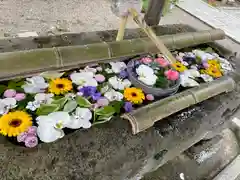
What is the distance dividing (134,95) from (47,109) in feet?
1.21

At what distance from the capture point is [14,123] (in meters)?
0.86

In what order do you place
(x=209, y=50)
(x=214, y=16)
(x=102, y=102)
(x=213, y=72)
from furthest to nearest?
1. (x=214, y=16)
2. (x=209, y=50)
3. (x=213, y=72)
4. (x=102, y=102)

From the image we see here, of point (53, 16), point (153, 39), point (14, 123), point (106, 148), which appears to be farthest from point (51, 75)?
point (53, 16)

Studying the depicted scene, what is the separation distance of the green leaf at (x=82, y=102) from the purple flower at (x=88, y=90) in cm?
4

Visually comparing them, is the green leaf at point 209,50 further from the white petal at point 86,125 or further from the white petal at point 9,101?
the white petal at point 9,101

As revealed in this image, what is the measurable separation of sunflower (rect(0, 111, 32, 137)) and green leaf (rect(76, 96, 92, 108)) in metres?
0.19

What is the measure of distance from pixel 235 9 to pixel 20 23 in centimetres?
373

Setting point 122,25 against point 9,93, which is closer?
point 9,93

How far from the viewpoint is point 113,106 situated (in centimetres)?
105

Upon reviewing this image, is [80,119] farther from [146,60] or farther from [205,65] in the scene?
[205,65]

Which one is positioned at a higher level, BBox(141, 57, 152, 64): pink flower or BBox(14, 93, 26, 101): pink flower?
BBox(14, 93, 26, 101): pink flower

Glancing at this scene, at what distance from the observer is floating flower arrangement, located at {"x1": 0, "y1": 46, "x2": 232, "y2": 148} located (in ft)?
2.86

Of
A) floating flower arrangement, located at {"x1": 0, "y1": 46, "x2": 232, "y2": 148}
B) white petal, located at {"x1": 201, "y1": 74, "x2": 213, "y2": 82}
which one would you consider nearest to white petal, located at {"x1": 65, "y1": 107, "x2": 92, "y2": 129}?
floating flower arrangement, located at {"x1": 0, "y1": 46, "x2": 232, "y2": 148}

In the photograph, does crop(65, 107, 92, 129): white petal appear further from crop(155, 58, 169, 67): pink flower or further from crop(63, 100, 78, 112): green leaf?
crop(155, 58, 169, 67): pink flower
